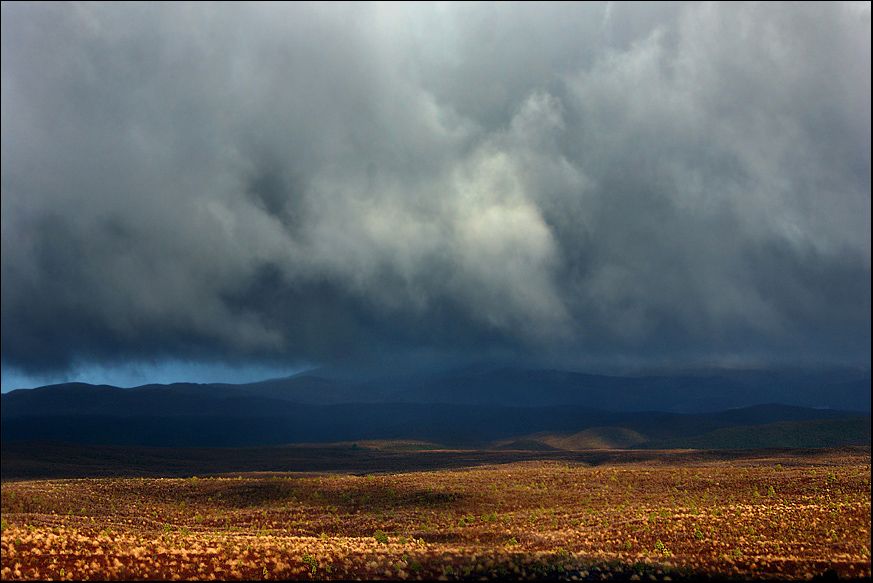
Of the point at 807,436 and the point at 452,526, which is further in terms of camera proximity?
A: the point at 807,436

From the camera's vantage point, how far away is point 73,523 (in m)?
43.7

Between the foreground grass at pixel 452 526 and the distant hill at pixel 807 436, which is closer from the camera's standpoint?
the foreground grass at pixel 452 526

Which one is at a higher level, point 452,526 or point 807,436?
point 452,526

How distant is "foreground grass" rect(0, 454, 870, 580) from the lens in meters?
28.8

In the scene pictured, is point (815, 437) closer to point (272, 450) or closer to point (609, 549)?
point (272, 450)

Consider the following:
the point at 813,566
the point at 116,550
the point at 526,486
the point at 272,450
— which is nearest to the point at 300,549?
the point at 116,550

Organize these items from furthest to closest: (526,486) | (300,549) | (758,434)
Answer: (758,434)
(526,486)
(300,549)

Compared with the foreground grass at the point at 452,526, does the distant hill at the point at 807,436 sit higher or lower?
lower

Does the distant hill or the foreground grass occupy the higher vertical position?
the foreground grass

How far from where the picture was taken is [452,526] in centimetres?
5116

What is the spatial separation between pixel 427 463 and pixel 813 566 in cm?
10560

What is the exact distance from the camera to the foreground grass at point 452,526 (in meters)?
28.8

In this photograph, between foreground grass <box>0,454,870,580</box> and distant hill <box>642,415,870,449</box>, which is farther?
distant hill <box>642,415,870,449</box>

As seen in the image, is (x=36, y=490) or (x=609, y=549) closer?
(x=609, y=549)
